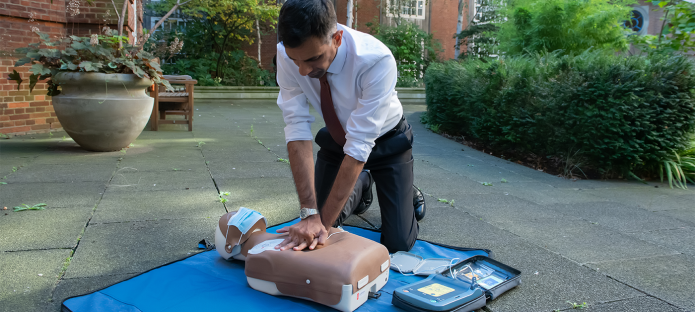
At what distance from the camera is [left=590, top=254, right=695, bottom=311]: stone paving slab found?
90.2 inches

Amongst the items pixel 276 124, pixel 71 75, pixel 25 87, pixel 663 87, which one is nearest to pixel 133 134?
pixel 71 75

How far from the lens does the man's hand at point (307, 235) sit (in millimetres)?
2125

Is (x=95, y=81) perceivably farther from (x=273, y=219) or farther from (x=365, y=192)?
(x=365, y=192)

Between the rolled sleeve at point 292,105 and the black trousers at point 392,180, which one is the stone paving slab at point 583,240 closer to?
the black trousers at point 392,180

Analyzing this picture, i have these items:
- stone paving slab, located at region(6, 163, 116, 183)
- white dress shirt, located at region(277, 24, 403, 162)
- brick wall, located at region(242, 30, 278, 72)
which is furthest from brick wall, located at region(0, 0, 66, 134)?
brick wall, located at region(242, 30, 278, 72)

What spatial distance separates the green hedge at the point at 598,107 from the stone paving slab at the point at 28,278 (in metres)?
4.88

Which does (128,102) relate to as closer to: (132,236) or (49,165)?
(49,165)

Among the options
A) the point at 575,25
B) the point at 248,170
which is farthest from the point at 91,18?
the point at 575,25

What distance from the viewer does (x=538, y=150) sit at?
19.1 ft

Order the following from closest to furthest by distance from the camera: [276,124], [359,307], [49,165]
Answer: [359,307]
[49,165]
[276,124]

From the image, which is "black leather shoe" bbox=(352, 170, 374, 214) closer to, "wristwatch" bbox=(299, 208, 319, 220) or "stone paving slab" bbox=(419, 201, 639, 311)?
"stone paving slab" bbox=(419, 201, 639, 311)

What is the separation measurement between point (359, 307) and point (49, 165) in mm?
3849

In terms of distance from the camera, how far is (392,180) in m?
2.80

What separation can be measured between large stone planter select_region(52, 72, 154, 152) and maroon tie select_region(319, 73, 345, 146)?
10.6 feet
